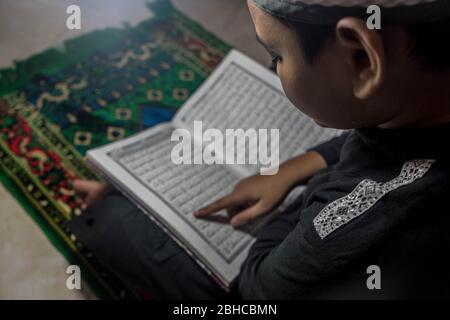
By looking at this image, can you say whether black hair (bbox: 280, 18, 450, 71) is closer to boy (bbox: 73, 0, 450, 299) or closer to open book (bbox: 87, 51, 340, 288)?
boy (bbox: 73, 0, 450, 299)

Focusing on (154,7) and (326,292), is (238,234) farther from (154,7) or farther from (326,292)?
(154,7)

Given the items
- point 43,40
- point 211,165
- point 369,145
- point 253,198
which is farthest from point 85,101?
point 369,145

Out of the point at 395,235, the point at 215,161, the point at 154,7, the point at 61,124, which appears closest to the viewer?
the point at 395,235

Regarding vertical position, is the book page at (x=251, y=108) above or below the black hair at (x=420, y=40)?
below

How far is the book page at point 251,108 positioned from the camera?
2.61 feet

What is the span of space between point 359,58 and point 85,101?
0.87 metres

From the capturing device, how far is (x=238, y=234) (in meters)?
0.67

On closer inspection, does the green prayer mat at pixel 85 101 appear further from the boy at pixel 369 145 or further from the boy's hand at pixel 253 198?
the boy at pixel 369 145

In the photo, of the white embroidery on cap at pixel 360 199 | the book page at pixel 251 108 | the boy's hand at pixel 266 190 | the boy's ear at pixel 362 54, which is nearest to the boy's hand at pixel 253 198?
the boy's hand at pixel 266 190

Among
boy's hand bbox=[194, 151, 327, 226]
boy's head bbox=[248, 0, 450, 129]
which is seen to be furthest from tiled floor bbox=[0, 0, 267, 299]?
boy's head bbox=[248, 0, 450, 129]

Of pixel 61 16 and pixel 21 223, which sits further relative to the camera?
pixel 61 16

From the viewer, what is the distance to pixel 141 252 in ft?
2.16

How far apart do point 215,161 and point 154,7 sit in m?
0.72
